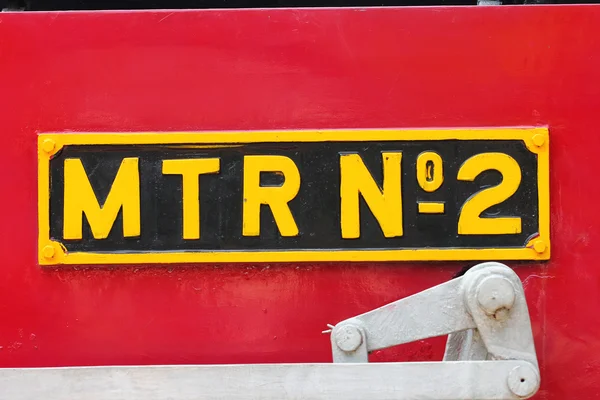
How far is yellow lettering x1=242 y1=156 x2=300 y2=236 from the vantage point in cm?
162

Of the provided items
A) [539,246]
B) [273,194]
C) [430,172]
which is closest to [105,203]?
[273,194]

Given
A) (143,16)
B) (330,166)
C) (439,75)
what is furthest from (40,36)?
(439,75)

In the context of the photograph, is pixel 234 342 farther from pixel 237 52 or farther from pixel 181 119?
pixel 237 52

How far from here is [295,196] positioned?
5.33 feet

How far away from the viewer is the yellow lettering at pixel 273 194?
162cm

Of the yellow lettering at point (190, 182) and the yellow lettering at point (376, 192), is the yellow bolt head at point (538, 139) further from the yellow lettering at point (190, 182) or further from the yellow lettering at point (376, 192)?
the yellow lettering at point (190, 182)

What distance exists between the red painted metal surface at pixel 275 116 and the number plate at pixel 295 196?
1.4 inches

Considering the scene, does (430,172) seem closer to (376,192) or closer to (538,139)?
(376,192)

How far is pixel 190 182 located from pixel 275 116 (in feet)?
0.69

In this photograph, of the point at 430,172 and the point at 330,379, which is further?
the point at 430,172

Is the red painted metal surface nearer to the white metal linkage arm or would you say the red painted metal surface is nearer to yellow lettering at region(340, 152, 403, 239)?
yellow lettering at region(340, 152, 403, 239)

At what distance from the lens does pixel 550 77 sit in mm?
1639

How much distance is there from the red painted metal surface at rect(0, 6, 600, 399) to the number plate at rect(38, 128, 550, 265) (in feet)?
0.12

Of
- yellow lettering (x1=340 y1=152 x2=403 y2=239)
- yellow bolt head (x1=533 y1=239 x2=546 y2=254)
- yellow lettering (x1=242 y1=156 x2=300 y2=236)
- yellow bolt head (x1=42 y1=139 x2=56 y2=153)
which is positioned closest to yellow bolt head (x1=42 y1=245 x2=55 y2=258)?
yellow bolt head (x1=42 y1=139 x2=56 y2=153)
